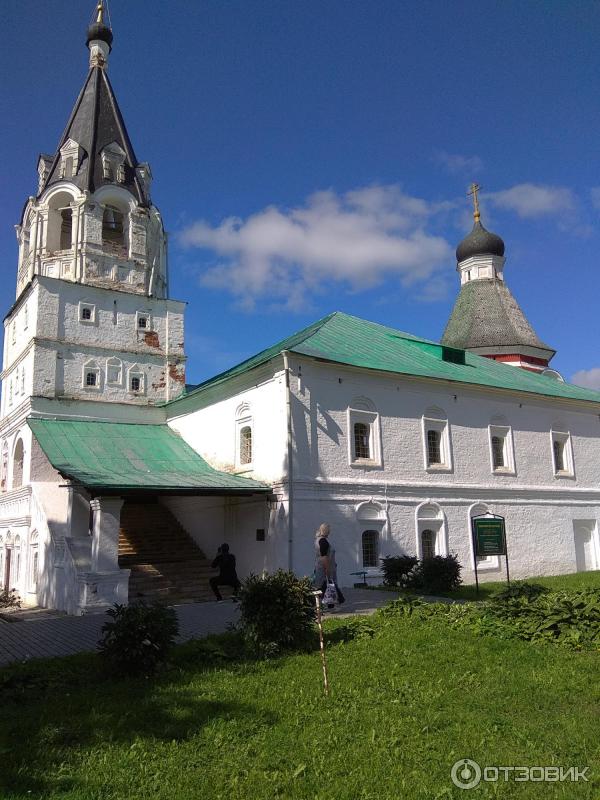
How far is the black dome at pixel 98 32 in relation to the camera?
26.7 m

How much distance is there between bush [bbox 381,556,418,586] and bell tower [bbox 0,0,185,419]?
414 inches

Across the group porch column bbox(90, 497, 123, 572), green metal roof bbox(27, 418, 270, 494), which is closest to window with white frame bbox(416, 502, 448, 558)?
green metal roof bbox(27, 418, 270, 494)

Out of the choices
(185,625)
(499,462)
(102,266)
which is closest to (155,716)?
(185,625)

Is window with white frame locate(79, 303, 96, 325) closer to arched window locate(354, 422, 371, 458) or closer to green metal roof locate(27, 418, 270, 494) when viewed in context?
green metal roof locate(27, 418, 270, 494)

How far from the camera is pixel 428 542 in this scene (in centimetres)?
1966

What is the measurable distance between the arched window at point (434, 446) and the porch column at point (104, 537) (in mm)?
9973

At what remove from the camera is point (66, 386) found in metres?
21.7

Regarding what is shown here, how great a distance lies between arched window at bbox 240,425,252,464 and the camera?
19.1 metres

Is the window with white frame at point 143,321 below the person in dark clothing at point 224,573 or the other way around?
the other way around

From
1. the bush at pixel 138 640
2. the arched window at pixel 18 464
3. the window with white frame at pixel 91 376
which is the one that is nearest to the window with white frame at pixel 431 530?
the window with white frame at pixel 91 376

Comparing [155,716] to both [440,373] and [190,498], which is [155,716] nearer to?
[190,498]

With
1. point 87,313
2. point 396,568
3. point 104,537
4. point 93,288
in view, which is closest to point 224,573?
point 104,537

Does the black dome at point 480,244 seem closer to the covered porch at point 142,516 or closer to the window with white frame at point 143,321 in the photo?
the window with white frame at point 143,321

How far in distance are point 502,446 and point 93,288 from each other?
14878 millimetres
